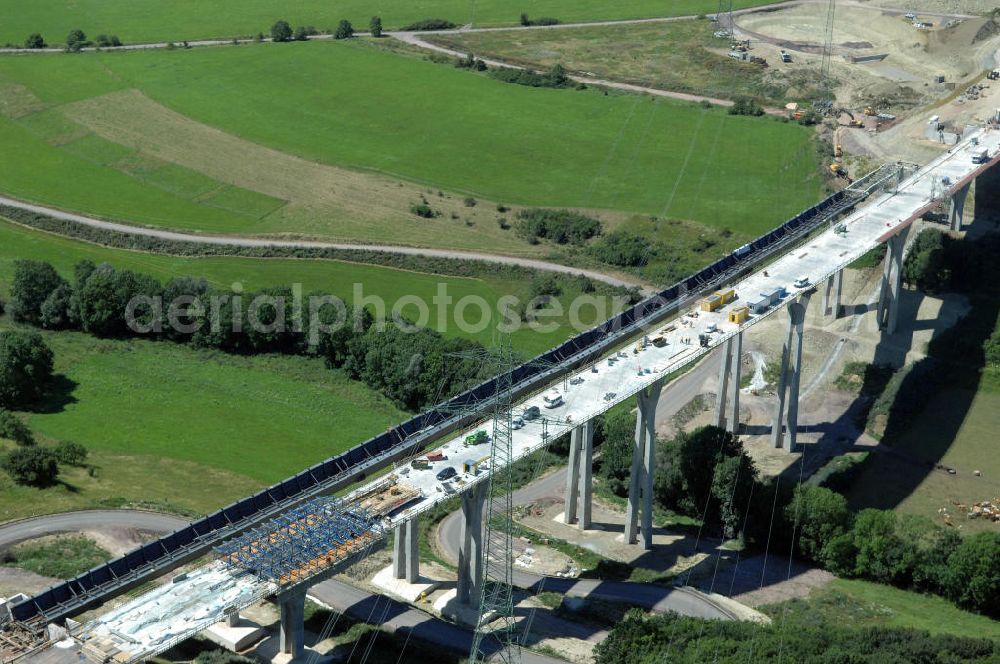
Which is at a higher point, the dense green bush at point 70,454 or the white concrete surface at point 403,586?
the dense green bush at point 70,454

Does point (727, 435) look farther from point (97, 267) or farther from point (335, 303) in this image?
point (97, 267)

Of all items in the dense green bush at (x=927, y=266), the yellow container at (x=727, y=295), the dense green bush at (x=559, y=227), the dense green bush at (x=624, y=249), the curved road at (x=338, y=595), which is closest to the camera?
the curved road at (x=338, y=595)

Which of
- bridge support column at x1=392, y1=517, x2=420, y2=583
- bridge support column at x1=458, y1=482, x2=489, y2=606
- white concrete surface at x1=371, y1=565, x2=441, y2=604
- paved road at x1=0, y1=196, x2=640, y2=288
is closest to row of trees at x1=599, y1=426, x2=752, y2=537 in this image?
bridge support column at x1=458, y1=482, x2=489, y2=606

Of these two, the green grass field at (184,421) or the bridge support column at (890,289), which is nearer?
the green grass field at (184,421)

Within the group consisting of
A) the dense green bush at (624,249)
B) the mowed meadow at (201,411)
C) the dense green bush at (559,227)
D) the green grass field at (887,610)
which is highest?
the dense green bush at (559,227)

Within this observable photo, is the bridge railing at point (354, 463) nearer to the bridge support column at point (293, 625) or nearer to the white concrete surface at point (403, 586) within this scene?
the bridge support column at point (293, 625)

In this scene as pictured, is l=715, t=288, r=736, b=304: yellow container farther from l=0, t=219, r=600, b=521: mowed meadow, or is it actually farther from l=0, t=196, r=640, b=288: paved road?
l=0, t=196, r=640, b=288: paved road

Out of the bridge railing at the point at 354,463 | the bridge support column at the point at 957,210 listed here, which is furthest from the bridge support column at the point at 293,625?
the bridge support column at the point at 957,210
